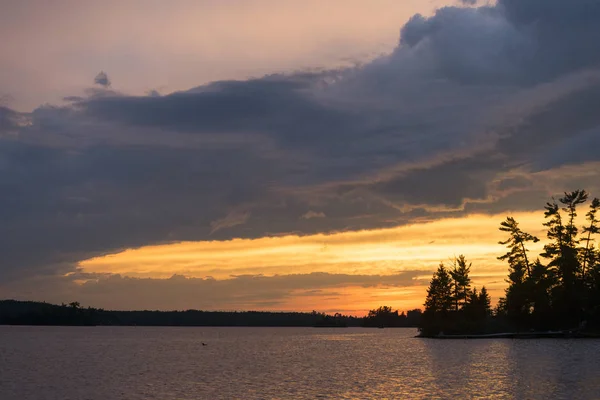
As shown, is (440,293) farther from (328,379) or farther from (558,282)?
(328,379)

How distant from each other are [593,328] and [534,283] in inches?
578

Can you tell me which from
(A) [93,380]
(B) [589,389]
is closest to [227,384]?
(A) [93,380]

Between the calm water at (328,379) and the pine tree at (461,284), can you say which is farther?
the pine tree at (461,284)

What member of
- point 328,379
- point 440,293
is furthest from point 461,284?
point 328,379

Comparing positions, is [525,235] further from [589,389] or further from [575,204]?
[589,389]

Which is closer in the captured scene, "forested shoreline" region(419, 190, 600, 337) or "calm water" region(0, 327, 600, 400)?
"calm water" region(0, 327, 600, 400)

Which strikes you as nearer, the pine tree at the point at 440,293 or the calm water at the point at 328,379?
the calm water at the point at 328,379

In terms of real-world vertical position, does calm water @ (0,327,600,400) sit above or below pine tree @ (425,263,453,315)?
below

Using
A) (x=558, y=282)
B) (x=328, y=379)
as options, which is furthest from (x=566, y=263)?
(x=328, y=379)

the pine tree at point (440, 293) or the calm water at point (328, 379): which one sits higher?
the pine tree at point (440, 293)

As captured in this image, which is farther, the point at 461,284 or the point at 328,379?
the point at 461,284

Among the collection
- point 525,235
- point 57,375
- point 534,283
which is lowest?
point 57,375

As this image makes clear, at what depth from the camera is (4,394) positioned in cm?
6600

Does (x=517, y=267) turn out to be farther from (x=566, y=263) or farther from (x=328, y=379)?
(x=328, y=379)
